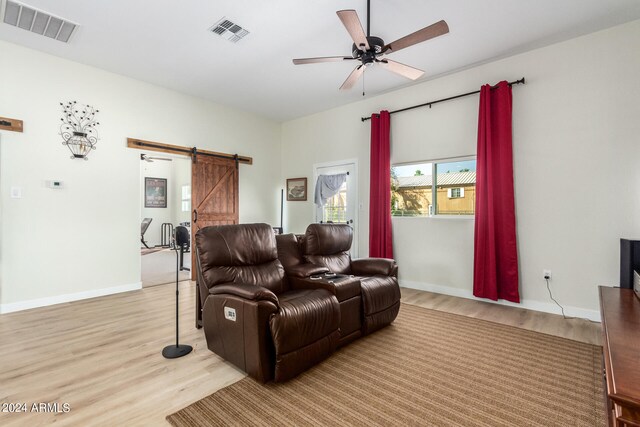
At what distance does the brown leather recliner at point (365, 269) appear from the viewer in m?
2.82

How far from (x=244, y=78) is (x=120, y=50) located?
1554mm

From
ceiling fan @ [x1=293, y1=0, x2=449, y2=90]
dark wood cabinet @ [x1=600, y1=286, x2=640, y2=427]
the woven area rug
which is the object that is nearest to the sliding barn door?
ceiling fan @ [x1=293, y1=0, x2=449, y2=90]

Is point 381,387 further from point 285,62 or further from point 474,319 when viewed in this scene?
point 285,62

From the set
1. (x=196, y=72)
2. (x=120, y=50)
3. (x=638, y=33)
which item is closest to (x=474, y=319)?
(x=638, y=33)

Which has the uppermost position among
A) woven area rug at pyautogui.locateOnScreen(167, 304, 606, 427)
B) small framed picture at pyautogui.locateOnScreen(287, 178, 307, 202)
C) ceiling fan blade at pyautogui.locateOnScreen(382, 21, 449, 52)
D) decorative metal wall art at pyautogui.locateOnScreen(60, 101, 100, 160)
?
ceiling fan blade at pyautogui.locateOnScreen(382, 21, 449, 52)

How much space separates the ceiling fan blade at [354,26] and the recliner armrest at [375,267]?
2.11 metres

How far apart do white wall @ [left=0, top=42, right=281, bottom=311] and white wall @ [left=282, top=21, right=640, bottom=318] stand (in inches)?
165

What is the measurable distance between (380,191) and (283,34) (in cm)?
→ 265

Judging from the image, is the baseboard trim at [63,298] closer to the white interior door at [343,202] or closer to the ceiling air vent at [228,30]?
the white interior door at [343,202]

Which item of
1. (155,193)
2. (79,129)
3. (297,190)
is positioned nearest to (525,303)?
(297,190)

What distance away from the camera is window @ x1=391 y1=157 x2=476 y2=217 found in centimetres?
425

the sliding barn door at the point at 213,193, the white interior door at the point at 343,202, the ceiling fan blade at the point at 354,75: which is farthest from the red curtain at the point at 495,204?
the sliding barn door at the point at 213,193

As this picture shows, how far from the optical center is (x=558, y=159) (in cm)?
352

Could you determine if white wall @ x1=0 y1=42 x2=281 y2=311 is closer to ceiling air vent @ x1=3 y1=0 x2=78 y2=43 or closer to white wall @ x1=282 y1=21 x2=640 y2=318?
ceiling air vent @ x1=3 y1=0 x2=78 y2=43
